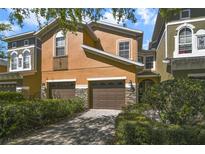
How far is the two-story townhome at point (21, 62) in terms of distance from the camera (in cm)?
2201

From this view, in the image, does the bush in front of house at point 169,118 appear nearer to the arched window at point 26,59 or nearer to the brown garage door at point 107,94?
the brown garage door at point 107,94

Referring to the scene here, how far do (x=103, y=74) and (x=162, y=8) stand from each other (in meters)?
9.62

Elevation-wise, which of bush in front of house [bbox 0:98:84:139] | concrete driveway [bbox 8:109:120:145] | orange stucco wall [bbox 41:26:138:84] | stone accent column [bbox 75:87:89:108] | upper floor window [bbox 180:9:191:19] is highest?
upper floor window [bbox 180:9:191:19]

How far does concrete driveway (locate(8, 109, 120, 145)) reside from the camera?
8828mm

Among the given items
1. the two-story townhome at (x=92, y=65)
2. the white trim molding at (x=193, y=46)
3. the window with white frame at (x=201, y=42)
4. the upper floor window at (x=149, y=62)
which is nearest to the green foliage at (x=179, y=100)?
the two-story townhome at (x=92, y=65)

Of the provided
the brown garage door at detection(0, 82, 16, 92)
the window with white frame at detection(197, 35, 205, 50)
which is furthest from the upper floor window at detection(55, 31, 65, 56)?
the window with white frame at detection(197, 35, 205, 50)

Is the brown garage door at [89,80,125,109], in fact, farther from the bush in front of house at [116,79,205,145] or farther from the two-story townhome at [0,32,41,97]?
the bush in front of house at [116,79,205,145]

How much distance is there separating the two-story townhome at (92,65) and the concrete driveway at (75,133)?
15.4 feet

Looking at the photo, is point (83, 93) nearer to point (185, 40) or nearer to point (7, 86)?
point (185, 40)

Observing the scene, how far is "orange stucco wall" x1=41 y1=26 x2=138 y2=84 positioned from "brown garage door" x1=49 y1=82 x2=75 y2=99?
56cm

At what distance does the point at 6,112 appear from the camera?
972 cm

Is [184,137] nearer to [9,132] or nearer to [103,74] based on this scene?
[9,132]

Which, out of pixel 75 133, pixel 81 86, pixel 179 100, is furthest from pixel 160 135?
pixel 81 86
